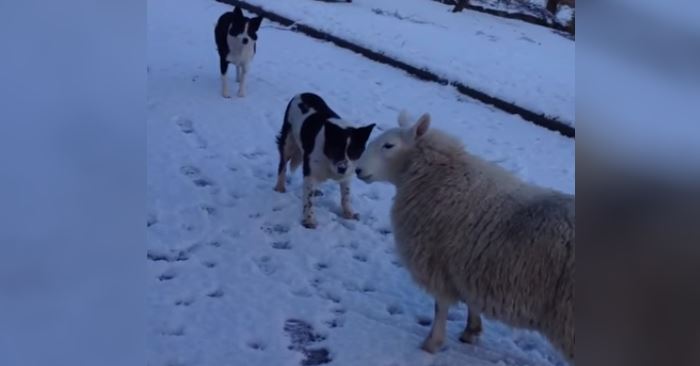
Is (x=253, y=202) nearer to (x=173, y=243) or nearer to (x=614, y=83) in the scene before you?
(x=173, y=243)

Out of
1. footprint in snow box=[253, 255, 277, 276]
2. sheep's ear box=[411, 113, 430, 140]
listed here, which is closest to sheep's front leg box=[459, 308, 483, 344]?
sheep's ear box=[411, 113, 430, 140]

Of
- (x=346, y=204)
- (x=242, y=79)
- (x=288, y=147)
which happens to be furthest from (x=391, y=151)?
(x=242, y=79)

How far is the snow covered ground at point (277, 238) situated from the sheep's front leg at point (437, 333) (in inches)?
2.2

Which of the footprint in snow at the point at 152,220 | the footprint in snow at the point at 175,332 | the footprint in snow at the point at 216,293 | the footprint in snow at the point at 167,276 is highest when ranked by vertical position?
the footprint in snow at the point at 175,332

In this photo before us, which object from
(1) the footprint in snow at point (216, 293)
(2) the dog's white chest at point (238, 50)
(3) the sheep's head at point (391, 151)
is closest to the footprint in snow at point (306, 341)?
(1) the footprint in snow at point (216, 293)

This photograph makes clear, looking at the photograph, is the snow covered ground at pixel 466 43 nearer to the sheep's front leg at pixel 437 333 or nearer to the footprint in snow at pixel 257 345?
the sheep's front leg at pixel 437 333

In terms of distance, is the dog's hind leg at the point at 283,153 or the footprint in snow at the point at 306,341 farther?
the dog's hind leg at the point at 283,153

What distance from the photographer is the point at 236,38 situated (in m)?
8.12

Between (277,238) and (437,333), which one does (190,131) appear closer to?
(277,238)

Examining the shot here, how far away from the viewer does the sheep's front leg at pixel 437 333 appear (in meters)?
3.93

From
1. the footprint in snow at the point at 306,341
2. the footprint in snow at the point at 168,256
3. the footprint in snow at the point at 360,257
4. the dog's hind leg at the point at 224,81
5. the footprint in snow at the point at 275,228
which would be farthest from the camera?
the dog's hind leg at the point at 224,81

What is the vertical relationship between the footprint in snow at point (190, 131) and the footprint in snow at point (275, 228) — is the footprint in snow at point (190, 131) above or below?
below

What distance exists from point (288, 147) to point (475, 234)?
263 cm

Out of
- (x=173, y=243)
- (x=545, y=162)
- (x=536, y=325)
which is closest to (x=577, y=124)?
(x=536, y=325)
